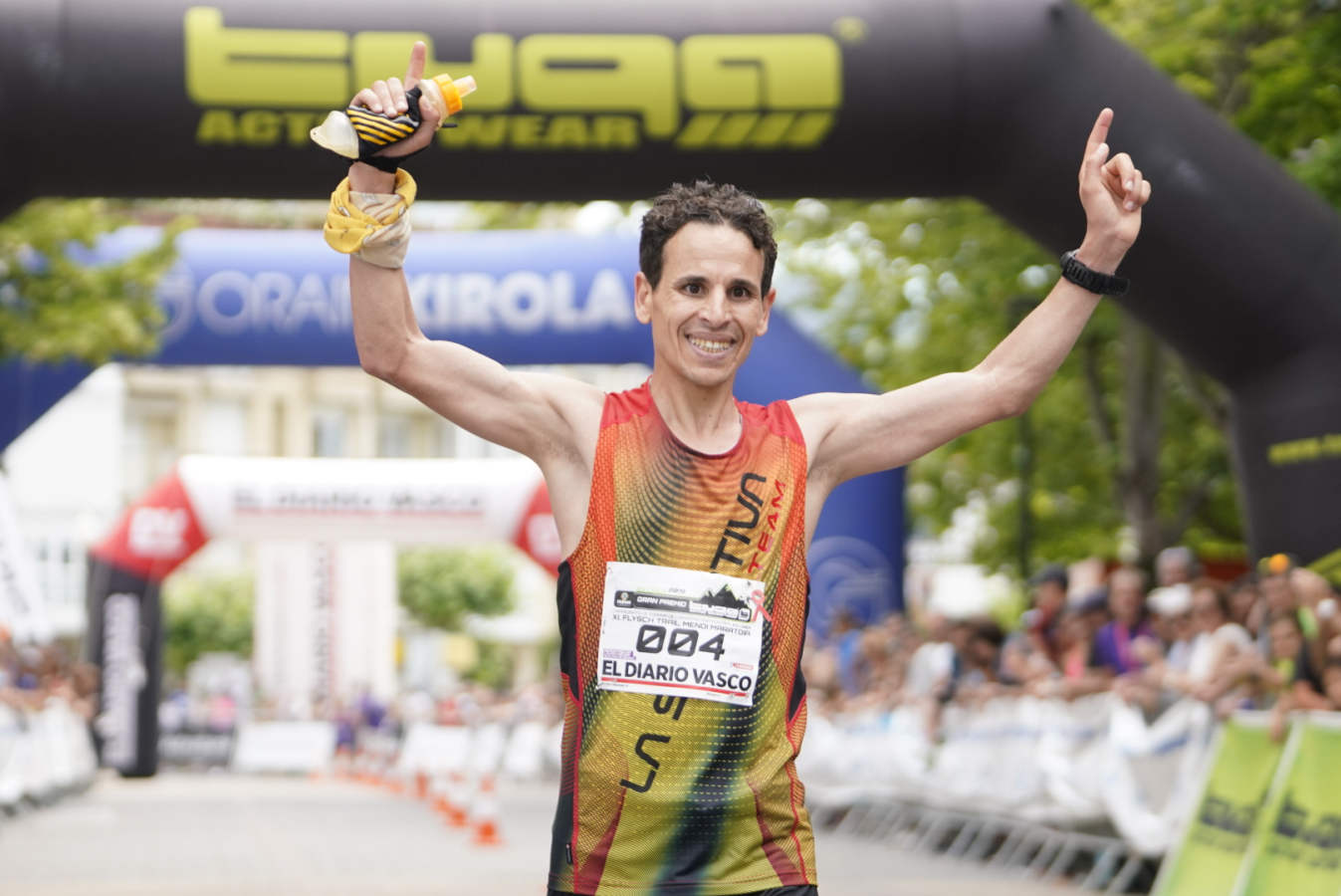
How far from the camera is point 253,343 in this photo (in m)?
15.4

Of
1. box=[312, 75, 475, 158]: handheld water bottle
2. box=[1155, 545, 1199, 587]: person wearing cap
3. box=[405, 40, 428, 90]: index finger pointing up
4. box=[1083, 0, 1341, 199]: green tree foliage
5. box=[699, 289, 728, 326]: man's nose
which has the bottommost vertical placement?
box=[1155, 545, 1199, 587]: person wearing cap

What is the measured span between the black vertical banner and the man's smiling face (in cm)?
1760

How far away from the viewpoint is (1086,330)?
21.2 meters

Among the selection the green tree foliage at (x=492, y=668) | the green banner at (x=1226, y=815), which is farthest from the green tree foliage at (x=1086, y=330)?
the green tree foliage at (x=492, y=668)

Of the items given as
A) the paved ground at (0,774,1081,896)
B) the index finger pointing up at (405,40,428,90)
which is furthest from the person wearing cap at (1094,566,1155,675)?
the index finger pointing up at (405,40,428,90)

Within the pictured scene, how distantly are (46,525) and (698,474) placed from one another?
57.7 m

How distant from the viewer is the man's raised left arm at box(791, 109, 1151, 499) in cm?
343

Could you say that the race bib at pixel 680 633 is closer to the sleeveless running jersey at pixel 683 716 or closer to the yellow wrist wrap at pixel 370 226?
the sleeveless running jersey at pixel 683 716

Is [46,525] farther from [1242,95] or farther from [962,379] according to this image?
[962,379]

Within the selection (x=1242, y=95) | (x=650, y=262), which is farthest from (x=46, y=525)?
(x=650, y=262)

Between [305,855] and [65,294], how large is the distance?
14.7 feet

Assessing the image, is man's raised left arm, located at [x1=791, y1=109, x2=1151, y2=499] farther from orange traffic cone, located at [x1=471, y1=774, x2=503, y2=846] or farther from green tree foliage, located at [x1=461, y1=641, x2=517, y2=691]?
green tree foliage, located at [x1=461, y1=641, x2=517, y2=691]

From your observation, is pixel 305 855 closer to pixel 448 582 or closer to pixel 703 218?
pixel 703 218

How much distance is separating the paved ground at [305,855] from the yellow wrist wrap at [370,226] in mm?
7968
